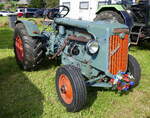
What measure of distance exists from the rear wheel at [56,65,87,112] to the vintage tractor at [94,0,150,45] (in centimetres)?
355

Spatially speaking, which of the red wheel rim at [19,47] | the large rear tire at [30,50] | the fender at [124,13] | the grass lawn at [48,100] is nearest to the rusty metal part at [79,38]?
the large rear tire at [30,50]

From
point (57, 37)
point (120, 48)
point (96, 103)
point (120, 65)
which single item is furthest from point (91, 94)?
point (57, 37)

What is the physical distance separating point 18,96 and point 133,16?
4777 millimetres

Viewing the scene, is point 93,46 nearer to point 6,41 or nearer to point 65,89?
point 65,89

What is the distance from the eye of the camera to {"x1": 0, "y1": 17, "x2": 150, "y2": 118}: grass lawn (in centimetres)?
294

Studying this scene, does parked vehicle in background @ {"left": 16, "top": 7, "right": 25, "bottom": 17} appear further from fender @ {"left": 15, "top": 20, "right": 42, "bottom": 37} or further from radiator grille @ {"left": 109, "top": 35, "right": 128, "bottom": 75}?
radiator grille @ {"left": 109, "top": 35, "right": 128, "bottom": 75}

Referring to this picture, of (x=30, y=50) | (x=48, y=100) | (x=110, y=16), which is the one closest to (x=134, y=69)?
(x=48, y=100)

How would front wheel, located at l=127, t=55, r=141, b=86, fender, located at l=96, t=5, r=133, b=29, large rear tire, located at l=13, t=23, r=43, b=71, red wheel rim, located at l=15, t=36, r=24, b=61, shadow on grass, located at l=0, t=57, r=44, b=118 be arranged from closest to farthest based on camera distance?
shadow on grass, located at l=0, t=57, r=44, b=118 < front wheel, located at l=127, t=55, r=141, b=86 < large rear tire, located at l=13, t=23, r=43, b=71 < red wheel rim, located at l=15, t=36, r=24, b=61 < fender, located at l=96, t=5, r=133, b=29

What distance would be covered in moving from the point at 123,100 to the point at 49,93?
129cm

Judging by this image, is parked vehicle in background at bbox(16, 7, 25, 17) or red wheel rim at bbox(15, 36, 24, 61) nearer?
red wheel rim at bbox(15, 36, 24, 61)

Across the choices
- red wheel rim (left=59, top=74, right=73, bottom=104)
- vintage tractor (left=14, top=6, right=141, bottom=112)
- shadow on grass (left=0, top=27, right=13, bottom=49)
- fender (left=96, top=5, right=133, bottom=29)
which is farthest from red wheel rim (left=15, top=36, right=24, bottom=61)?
fender (left=96, top=5, right=133, bottom=29)

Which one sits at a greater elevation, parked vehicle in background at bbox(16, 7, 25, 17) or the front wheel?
parked vehicle in background at bbox(16, 7, 25, 17)

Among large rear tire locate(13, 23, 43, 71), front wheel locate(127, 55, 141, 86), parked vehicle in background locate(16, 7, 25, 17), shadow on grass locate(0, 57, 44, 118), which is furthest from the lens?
parked vehicle in background locate(16, 7, 25, 17)

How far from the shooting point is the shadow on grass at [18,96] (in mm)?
2926
